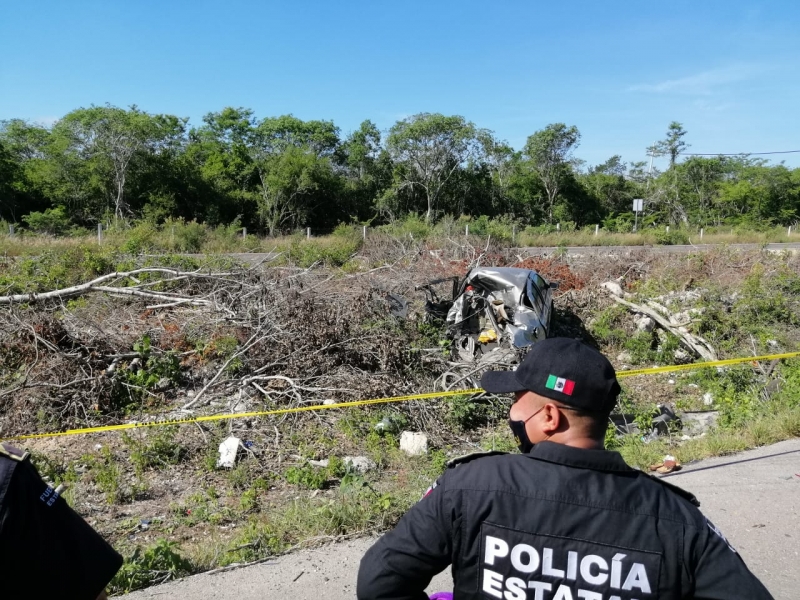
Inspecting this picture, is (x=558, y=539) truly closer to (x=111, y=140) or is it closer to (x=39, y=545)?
(x=39, y=545)

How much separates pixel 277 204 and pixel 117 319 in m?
24.5

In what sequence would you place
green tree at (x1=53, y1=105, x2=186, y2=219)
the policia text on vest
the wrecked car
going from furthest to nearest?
1. green tree at (x1=53, y1=105, x2=186, y2=219)
2. the wrecked car
3. the policia text on vest

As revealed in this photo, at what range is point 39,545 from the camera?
1501 mm

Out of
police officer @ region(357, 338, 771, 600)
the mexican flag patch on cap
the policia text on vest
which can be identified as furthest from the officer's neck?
the policia text on vest

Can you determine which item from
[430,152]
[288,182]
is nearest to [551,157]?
[430,152]

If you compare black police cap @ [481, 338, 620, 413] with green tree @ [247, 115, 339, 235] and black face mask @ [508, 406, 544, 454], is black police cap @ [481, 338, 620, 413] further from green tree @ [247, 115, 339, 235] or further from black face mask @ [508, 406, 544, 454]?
green tree @ [247, 115, 339, 235]

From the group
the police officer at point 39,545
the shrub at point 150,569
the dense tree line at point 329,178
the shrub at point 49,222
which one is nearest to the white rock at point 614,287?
the shrub at point 150,569

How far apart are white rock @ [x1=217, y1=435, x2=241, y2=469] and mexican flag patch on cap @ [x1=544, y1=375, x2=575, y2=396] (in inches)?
181

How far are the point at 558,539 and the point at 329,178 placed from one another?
33749mm

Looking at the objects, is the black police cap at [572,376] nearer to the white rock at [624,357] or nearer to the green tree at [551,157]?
the white rock at [624,357]

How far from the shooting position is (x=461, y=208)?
129ft

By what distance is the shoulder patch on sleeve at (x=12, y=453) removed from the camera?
58.3 inches

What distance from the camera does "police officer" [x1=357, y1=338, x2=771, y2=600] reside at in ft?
4.57

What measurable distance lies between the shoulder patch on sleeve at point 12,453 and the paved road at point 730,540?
1794mm
